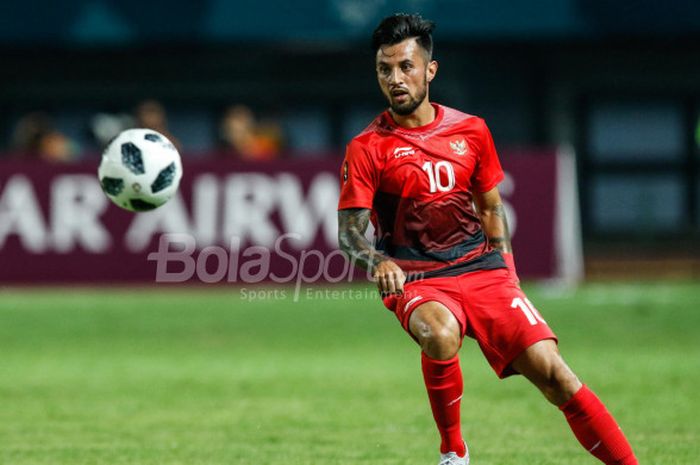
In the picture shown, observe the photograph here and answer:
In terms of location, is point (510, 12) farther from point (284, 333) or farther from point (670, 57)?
point (284, 333)

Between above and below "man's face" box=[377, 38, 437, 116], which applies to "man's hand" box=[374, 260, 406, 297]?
below

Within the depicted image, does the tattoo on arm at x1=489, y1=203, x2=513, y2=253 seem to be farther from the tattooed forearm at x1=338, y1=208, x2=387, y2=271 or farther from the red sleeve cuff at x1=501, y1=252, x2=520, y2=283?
the tattooed forearm at x1=338, y1=208, x2=387, y2=271

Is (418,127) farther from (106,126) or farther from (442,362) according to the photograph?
(106,126)

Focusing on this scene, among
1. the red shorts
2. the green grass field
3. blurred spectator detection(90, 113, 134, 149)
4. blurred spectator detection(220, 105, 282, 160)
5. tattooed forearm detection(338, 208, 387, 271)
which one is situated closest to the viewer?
the red shorts

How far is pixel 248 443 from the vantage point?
8234 millimetres

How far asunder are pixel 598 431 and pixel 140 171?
9.80 ft

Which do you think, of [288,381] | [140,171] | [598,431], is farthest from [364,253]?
[288,381]

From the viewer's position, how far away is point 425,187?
6844 mm

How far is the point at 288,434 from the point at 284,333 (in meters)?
6.06

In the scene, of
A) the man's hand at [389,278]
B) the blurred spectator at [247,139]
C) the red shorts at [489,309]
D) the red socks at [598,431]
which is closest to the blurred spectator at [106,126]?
the blurred spectator at [247,139]


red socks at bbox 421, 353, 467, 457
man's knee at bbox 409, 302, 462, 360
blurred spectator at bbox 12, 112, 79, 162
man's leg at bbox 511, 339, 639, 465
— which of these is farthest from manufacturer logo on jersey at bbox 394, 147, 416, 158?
blurred spectator at bbox 12, 112, 79, 162

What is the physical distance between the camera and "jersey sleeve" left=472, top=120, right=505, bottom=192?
7031 mm

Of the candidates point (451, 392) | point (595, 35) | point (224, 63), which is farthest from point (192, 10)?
point (451, 392)

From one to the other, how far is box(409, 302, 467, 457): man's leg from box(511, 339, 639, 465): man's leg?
415 millimetres
